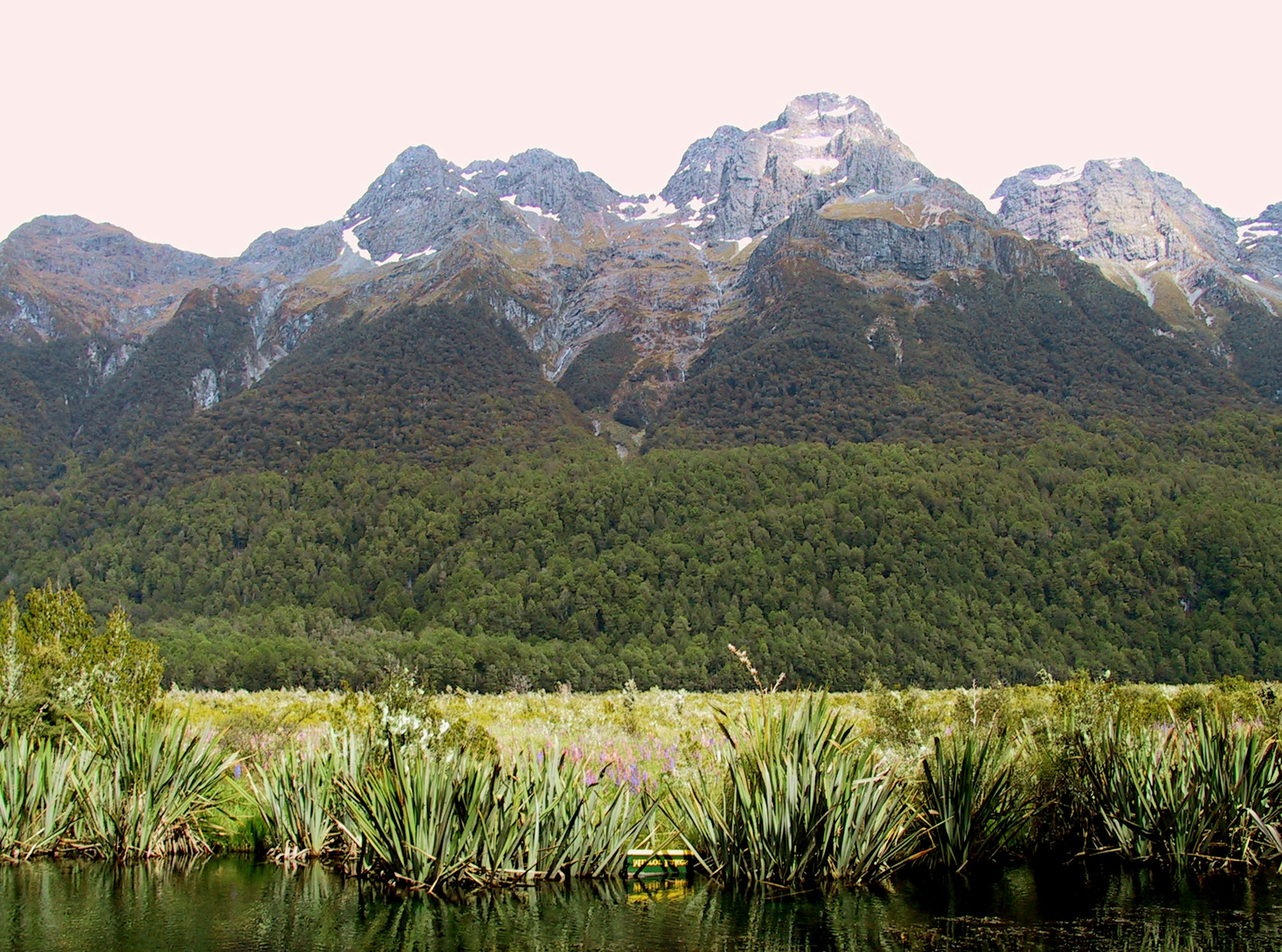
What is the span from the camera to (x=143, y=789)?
920 cm

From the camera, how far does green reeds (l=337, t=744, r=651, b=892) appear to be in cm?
768

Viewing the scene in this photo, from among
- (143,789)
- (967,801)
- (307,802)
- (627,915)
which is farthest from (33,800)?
(967,801)

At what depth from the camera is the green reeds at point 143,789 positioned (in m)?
9.09

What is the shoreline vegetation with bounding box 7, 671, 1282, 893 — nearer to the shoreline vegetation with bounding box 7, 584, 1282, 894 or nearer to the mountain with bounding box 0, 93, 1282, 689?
the shoreline vegetation with bounding box 7, 584, 1282, 894

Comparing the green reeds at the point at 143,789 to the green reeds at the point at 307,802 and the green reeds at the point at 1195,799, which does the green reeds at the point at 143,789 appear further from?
the green reeds at the point at 1195,799

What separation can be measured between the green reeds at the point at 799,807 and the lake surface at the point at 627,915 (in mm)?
245

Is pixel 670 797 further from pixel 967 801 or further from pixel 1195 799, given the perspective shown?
pixel 1195 799

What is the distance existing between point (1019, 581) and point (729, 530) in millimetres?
42461

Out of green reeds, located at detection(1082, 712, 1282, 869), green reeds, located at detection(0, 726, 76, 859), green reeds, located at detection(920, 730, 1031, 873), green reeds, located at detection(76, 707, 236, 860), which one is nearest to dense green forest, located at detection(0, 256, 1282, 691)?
green reeds, located at detection(0, 726, 76, 859)

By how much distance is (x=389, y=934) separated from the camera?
6.57 metres

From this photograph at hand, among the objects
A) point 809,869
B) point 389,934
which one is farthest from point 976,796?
point 389,934

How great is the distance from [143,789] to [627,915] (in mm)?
5195

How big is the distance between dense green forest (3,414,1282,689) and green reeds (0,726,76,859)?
3626 inches

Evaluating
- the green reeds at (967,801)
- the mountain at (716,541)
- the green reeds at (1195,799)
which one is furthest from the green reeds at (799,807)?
the mountain at (716,541)
